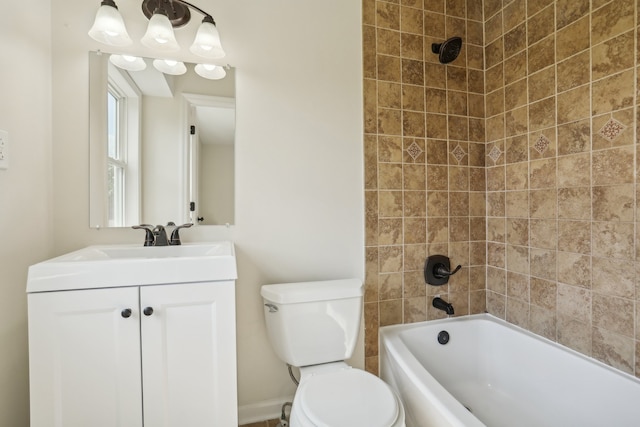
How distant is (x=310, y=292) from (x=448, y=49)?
4.94 ft

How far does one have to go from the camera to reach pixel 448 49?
1612 mm

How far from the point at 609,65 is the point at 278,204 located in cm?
160

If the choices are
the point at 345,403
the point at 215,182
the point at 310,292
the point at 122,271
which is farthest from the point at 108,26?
the point at 345,403

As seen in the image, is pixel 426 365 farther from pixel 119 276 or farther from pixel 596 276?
pixel 119 276

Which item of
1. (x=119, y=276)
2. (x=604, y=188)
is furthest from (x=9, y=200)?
(x=604, y=188)

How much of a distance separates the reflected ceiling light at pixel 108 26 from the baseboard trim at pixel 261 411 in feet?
6.07

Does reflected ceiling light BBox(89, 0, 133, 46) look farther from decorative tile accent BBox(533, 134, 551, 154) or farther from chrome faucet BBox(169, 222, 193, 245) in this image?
decorative tile accent BBox(533, 134, 551, 154)

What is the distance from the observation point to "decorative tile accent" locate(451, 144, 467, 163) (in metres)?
1.79

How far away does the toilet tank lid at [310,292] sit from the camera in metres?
1.32

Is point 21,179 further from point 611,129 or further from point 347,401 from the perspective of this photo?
point 611,129

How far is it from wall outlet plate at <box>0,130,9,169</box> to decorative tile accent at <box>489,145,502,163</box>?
7.70 ft

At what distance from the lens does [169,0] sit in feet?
4.40

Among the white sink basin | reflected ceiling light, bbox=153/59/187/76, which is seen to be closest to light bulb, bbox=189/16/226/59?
reflected ceiling light, bbox=153/59/187/76

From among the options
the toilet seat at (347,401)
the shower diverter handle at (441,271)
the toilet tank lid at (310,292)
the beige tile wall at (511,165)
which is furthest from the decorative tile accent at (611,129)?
the toilet seat at (347,401)
